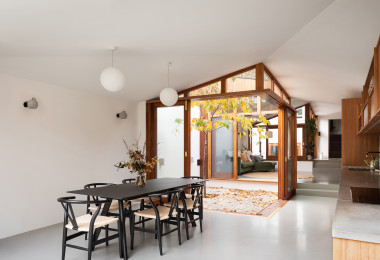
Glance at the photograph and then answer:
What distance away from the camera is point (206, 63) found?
17.1 feet

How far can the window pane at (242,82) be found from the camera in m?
5.77

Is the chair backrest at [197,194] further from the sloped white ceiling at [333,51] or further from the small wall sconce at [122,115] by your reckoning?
the sloped white ceiling at [333,51]

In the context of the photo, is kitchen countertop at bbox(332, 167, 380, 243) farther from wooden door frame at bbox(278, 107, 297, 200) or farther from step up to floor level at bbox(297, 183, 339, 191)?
step up to floor level at bbox(297, 183, 339, 191)

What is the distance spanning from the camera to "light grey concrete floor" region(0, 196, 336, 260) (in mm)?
3549

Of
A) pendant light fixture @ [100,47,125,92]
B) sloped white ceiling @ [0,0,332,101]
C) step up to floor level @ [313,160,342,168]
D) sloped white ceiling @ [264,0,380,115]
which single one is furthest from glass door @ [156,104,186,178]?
step up to floor level @ [313,160,342,168]

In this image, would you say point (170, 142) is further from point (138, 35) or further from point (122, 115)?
point (138, 35)

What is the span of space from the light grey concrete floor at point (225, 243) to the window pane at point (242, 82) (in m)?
2.41

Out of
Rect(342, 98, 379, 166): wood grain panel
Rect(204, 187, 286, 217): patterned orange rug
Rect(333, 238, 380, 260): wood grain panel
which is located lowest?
Rect(204, 187, 286, 217): patterned orange rug

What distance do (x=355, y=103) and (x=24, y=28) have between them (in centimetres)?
618

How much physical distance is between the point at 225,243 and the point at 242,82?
10.2 feet

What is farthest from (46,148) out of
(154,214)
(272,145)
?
(272,145)

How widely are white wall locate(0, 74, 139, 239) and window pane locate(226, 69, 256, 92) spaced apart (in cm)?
242

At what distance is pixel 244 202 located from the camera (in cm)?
679

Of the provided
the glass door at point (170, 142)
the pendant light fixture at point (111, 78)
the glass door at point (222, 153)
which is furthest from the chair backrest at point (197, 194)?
the glass door at point (222, 153)
